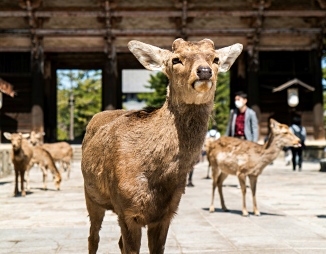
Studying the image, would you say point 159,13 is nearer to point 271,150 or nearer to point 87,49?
point 87,49

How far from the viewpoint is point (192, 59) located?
10.3ft

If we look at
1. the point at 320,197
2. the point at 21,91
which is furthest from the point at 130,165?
the point at 21,91

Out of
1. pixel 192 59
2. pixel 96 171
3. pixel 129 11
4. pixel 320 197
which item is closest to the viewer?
pixel 192 59

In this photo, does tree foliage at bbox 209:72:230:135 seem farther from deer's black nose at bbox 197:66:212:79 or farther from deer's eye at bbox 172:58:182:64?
deer's black nose at bbox 197:66:212:79

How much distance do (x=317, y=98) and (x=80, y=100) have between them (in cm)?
3134

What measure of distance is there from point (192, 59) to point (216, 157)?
539cm

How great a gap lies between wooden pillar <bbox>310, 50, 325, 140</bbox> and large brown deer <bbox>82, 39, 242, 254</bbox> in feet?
68.8

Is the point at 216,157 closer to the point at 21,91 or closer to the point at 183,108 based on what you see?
the point at 183,108

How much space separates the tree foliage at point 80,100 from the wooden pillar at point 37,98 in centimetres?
2127

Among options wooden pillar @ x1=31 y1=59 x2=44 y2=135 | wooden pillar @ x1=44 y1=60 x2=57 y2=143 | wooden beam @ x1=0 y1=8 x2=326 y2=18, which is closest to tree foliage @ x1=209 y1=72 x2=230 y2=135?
wooden pillar @ x1=44 y1=60 x2=57 y2=143

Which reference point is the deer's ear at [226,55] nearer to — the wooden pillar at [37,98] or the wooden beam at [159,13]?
the wooden beam at [159,13]

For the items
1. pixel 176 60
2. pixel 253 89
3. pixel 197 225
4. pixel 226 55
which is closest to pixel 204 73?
pixel 176 60

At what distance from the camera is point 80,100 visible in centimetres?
5022

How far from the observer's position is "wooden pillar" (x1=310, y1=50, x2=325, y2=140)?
2320 cm
